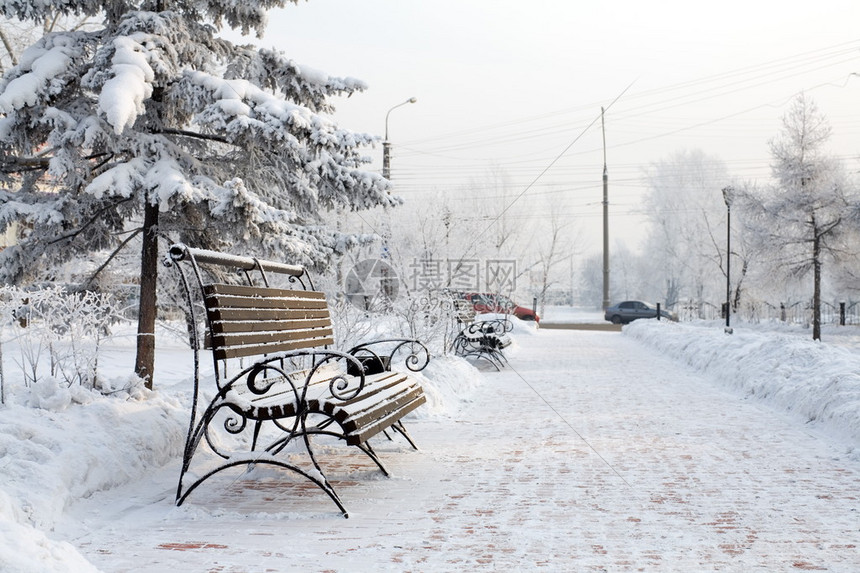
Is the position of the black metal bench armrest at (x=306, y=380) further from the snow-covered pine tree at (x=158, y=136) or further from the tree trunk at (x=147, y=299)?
the tree trunk at (x=147, y=299)

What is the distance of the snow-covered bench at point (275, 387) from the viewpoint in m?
4.07

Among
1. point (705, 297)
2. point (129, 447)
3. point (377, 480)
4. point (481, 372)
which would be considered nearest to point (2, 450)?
point (129, 447)

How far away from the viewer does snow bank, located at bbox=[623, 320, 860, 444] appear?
6.66m

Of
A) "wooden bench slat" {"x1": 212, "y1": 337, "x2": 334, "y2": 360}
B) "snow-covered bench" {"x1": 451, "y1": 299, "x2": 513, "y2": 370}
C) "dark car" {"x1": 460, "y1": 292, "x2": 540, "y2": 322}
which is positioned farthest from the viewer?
"dark car" {"x1": 460, "y1": 292, "x2": 540, "y2": 322}

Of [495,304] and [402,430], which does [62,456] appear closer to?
[402,430]

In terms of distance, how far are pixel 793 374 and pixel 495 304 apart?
13668 mm

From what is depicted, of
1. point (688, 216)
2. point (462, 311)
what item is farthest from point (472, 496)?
point (688, 216)

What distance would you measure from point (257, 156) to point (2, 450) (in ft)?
17.9

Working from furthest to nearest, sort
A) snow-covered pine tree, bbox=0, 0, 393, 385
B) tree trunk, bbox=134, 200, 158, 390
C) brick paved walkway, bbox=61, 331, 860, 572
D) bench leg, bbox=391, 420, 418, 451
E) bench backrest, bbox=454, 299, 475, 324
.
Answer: bench backrest, bbox=454, 299, 475, 324 → tree trunk, bbox=134, 200, 158, 390 → snow-covered pine tree, bbox=0, 0, 393, 385 → bench leg, bbox=391, 420, 418, 451 → brick paved walkway, bbox=61, 331, 860, 572

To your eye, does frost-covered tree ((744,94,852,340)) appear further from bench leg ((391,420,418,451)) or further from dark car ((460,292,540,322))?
bench leg ((391,420,418,451))

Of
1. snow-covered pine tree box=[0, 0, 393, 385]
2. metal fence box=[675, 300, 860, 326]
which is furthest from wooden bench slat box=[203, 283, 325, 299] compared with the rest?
metal fence box=[675, 300, 860, 326]

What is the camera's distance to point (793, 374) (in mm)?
8602

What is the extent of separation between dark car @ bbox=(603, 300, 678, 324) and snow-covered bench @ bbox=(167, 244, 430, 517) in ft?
110

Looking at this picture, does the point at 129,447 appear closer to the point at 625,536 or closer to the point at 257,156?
the point at 625,536
